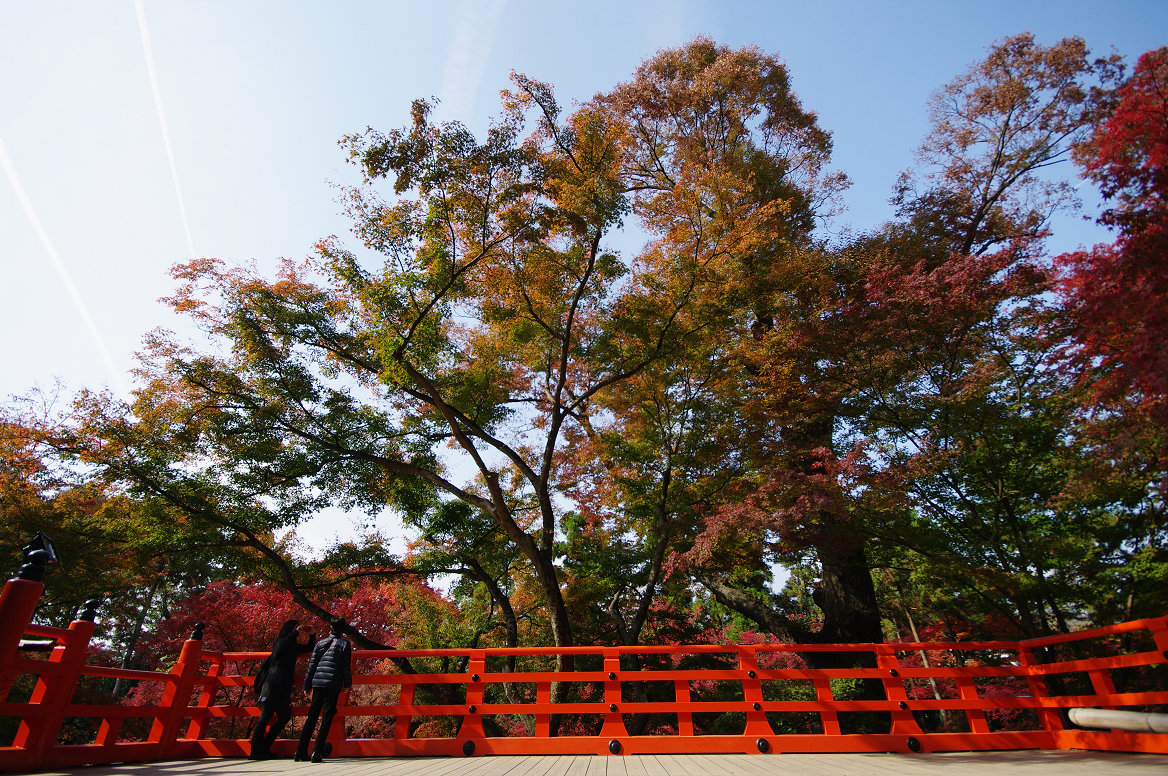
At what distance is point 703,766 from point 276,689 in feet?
15.6

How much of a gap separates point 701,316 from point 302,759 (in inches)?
349

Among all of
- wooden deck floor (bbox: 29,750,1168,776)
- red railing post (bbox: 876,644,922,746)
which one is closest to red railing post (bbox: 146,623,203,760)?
wooden deck floor (bbox: 29,750,1168,776)

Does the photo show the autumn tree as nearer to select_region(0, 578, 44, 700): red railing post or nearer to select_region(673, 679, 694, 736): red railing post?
select_region(673, 679, 694, 736): red railing post

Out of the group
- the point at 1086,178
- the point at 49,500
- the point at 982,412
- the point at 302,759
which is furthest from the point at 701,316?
the point at 49,500

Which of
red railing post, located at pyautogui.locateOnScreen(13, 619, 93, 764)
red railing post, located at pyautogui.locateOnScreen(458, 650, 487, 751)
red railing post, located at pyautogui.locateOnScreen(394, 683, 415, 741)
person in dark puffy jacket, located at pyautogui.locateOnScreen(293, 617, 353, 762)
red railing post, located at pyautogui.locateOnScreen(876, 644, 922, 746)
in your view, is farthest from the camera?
red railing post, located at pyautogui.locateOnScreen(394, 683, 415, 741)

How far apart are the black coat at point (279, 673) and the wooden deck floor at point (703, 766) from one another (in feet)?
2.01

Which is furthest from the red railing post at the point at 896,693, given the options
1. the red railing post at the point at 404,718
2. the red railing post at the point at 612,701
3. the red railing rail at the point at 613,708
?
the red railing post at the point at 404,718

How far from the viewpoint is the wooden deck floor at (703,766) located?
4.51 metres

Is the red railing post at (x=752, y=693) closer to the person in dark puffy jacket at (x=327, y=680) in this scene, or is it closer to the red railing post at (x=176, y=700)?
the person in dark puffy jacket at (x=327, y=680)

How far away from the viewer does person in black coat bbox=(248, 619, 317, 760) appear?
5.85m

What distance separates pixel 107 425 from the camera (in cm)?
955

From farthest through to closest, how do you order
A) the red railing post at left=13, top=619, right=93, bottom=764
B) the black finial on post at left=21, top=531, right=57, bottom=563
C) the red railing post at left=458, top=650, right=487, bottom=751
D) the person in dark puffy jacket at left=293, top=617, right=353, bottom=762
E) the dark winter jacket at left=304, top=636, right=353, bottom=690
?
1. the red railing post at left=458, top=650, right=487, bottom=751
2. the dark winter jacket at left=304, top=636, right=353, bottom=690
3. the person in dark puffy jacket at left=293, top=617, right=353, bottom=762
4. the red railing post at left=13, top=619, right=93, bottom=764
5. the black finial on post at left=21, top=531, right=57, bottom=563

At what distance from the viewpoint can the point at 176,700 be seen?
5.94 metres

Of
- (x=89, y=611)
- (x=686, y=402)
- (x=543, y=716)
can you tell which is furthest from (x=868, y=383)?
(x=89, y=611)
